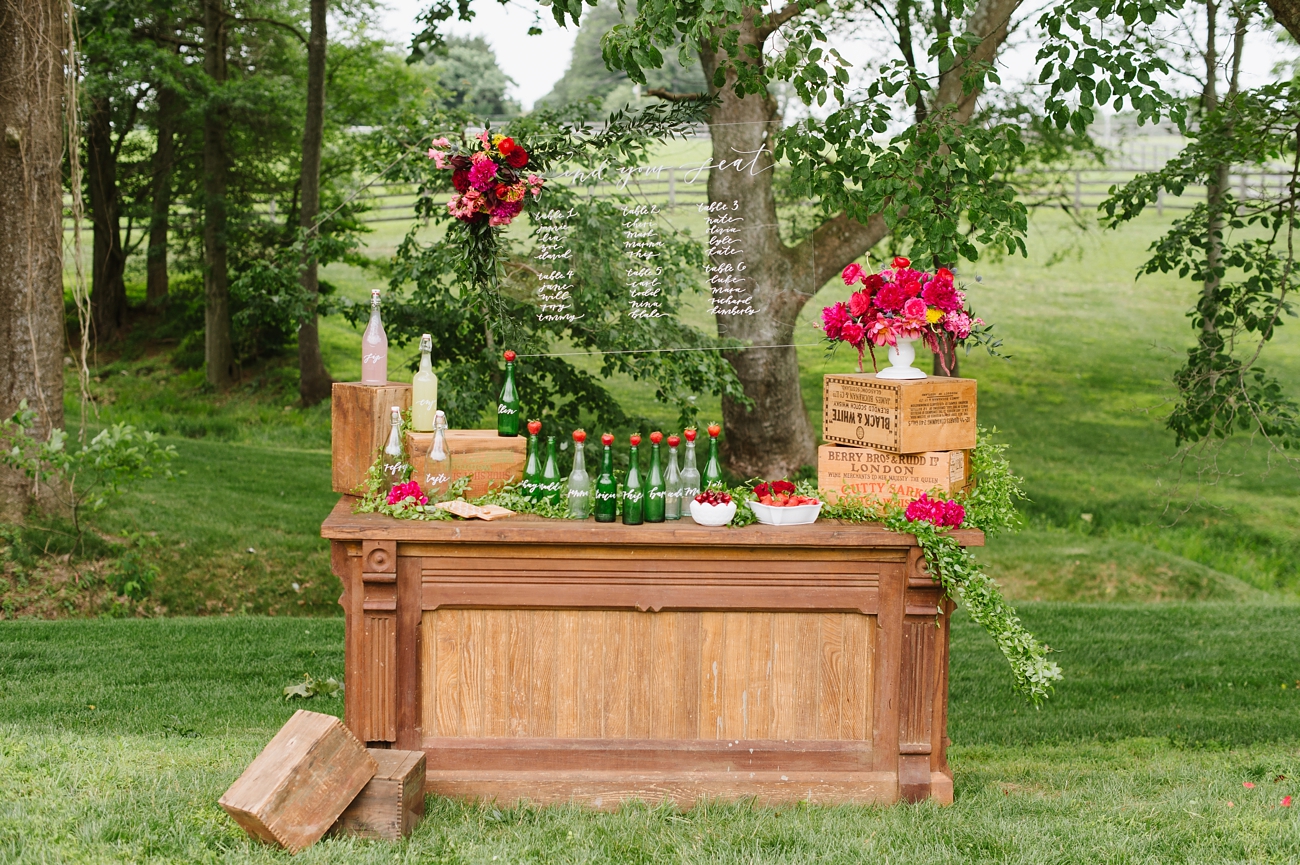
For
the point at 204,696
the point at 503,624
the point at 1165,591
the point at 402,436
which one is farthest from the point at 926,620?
the point at 1165,591

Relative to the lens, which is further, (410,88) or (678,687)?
(410,88)

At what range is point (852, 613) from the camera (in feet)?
12.7

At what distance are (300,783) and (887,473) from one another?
84.5 inches

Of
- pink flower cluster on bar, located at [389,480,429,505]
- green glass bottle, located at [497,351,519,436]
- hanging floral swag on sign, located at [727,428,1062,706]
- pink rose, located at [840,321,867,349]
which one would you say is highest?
pink rose, located at [840,321,867,349]

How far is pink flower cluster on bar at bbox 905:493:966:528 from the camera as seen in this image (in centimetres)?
378

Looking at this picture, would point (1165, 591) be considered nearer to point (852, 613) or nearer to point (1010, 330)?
point (852, 613)

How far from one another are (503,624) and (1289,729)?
13.5ft

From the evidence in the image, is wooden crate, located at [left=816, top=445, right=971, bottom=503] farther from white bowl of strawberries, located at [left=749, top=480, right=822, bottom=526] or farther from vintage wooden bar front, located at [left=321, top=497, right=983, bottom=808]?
vintage wooden bar front, located at [left=321, top=497, right=983, bottom=808]

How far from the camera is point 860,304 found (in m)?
4.11

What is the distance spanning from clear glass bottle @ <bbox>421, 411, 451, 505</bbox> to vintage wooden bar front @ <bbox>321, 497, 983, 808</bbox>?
0.81 feet

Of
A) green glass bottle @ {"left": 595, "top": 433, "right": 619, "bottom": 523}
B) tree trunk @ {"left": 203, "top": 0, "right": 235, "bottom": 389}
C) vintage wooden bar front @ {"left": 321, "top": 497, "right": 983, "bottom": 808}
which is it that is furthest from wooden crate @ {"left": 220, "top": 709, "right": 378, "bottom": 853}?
tree trunk @ {"left": 203, "top": 0, "right": 235, "bottom": 389}

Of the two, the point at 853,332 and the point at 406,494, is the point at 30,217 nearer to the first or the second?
the point at 406,494

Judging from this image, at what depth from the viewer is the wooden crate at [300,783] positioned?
317cm

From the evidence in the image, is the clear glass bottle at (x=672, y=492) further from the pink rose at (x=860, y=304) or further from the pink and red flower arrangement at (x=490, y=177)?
the pink and red flower arrangement at (x=490, y=177)
